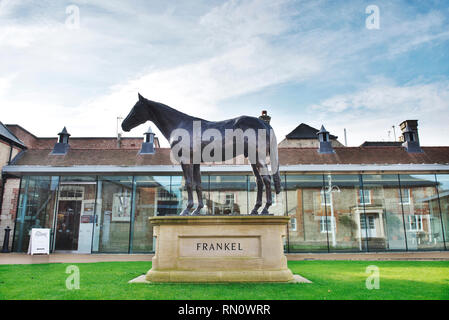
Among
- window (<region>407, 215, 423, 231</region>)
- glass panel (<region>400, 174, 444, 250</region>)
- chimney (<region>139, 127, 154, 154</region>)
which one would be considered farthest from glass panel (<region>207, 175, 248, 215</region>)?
window (<region>407, 215, 423, 231</region>)

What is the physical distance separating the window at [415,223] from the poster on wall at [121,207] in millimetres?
16120

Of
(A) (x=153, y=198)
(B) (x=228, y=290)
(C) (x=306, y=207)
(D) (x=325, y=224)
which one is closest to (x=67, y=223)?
(A) (x=153, y=198)

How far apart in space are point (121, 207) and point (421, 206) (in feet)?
57.0

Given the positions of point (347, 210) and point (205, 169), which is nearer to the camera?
point (205, 169)

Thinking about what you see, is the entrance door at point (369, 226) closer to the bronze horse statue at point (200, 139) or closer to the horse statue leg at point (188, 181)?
the bronze horse statue at point (200, 139)

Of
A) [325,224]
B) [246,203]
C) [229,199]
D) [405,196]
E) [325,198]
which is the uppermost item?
[405,196]

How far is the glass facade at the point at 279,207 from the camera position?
1773 centimetres

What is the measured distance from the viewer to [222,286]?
17.9 feet

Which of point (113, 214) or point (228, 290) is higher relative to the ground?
point (113, 214)

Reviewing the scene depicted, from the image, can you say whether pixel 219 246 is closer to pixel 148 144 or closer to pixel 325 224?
pixel 325 224

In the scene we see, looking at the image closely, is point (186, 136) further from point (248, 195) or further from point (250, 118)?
point (248, 195)

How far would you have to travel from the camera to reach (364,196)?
18375mm

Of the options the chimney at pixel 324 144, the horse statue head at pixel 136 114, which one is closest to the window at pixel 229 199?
the chimney at pixel 324 144
